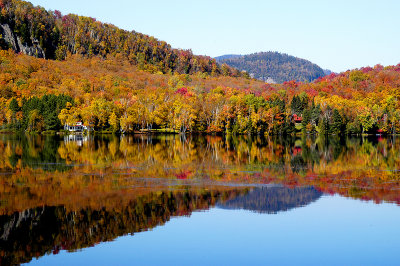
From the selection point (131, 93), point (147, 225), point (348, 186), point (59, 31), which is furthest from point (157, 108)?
point (59, 31)

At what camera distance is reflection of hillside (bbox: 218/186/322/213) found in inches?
848

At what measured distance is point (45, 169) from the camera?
3206cm

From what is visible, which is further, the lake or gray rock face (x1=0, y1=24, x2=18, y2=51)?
gray rock face (x1=0, y1=24, x2=18, y2=51)

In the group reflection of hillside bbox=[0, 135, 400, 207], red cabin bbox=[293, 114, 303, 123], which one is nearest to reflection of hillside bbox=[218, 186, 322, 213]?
reflection of hillside bbox=[0, 135, 400, 207]

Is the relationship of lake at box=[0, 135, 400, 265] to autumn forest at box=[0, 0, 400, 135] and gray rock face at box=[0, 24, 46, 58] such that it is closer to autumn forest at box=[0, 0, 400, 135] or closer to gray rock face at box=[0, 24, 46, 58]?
autumn forest at box=[0, 0, 400, 135]

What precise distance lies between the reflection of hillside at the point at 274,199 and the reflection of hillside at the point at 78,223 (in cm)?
122

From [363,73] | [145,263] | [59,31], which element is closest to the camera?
[145,263]

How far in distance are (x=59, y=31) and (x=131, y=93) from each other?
85356 mm

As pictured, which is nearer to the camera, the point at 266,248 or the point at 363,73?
the point at 266,248

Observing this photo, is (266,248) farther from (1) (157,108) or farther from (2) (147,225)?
(1) (157,108)

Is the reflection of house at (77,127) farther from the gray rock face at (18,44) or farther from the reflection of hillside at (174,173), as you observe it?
the gray rock face at (18,44)

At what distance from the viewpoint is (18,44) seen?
17325 centimetres

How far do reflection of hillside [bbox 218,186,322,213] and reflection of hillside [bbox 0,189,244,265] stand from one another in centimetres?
122

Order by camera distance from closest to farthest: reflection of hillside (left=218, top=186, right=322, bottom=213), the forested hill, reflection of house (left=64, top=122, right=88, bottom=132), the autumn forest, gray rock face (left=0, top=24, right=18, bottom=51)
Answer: reflection of hillside (left=218, top=186, right=322, bottom=213), the autumn forest, reflection of house (left=64, top=122, right=88, bottom=132), gray rock face (left=0, top=24, right=18, bottom=51), the forested hill
